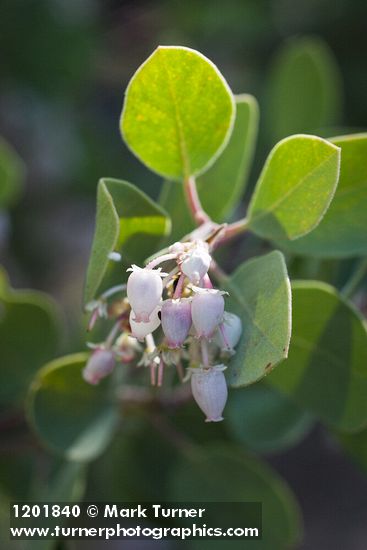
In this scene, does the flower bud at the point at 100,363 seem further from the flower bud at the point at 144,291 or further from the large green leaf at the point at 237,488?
the large green leaf at the point at 237,488

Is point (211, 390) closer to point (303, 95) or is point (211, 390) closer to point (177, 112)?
point (177, 112)

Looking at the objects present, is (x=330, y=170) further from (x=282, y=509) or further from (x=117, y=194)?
(x=282, y=509)

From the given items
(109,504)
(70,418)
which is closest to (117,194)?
(70,418)

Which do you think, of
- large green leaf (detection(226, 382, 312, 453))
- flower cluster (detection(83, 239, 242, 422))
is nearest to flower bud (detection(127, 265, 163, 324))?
flower cluster (detection(83, 239, 242, 422))

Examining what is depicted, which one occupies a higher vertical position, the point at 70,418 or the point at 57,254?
the point at 57,254

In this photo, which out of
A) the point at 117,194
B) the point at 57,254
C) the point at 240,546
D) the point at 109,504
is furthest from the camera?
the point at 57,254

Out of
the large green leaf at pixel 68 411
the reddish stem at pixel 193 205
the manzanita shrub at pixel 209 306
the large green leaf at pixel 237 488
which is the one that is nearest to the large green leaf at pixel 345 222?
the manzanita shrub at pixel 209 306

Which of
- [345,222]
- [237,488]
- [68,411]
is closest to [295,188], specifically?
[345,222]
